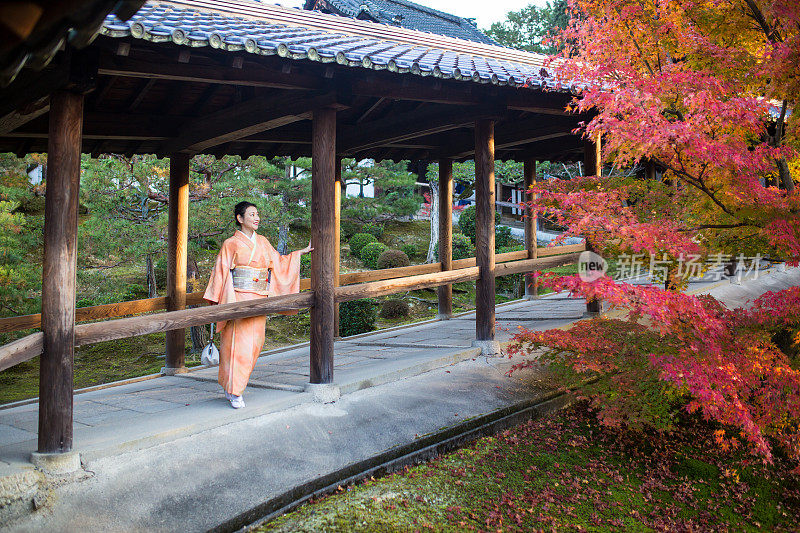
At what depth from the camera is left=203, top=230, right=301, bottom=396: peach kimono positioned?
209 inches

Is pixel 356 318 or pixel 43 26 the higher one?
pixel 43 26

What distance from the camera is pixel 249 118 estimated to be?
234 inches

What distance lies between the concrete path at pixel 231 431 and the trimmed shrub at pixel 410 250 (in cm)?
1302

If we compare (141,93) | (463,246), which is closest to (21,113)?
(141,93)

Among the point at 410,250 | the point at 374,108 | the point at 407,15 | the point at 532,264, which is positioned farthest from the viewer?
the point at 407,15

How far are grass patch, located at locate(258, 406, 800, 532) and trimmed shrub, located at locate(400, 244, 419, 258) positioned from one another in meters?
14.8

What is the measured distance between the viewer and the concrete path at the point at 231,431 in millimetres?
3760

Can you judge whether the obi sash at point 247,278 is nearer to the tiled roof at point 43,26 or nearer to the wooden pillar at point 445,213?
the tiled roof at point 43,26

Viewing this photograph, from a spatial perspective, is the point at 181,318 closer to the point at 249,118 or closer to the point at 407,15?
the point at 249,118

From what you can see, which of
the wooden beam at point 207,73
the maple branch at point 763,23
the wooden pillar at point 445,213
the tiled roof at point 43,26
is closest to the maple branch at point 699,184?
the maple branch at point 763,23

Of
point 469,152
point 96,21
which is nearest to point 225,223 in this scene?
point 469,152

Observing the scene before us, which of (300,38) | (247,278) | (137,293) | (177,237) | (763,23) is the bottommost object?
(137,293)

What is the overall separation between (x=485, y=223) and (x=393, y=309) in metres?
8.36

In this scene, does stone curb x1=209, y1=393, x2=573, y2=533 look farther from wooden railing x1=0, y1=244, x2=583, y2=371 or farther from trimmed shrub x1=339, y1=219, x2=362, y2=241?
trimmed shrub x1=339, y1=219, x2=362, y2=241
